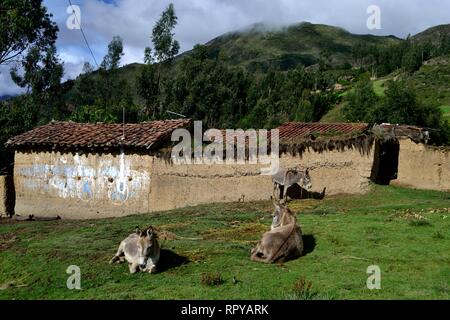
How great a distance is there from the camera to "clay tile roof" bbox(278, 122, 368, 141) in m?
19.6

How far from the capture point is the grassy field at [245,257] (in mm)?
8977

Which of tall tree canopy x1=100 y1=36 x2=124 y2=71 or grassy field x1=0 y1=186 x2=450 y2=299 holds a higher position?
tall tree canopy x1=100 y1=36 x2=124 y2=71

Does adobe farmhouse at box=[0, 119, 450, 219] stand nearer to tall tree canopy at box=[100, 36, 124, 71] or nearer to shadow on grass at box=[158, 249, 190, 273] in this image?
shadow on grass at box=[158, 249, 190, 273]

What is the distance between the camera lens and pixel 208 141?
21.4m

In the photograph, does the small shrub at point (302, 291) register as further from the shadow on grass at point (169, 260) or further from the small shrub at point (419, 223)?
the small shrub at point (419, 223)

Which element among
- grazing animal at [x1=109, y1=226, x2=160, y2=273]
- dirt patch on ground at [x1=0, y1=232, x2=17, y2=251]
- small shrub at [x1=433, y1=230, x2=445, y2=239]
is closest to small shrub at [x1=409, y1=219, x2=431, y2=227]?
small shrub at [x1=433, y1=230, x2=445, y2=239]

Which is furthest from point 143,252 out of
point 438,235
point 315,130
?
point 315,130

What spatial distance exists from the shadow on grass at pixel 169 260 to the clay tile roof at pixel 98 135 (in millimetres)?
8704

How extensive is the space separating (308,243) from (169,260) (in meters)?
3.12

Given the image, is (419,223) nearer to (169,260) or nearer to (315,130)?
(169,260)

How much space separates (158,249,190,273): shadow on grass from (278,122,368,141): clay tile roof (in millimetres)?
9394

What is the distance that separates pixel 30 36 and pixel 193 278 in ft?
91.3
